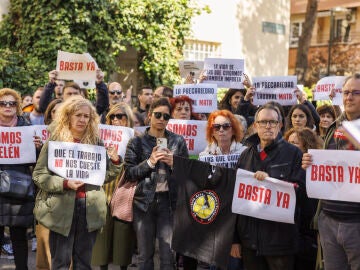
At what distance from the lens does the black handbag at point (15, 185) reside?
6480 millimetres

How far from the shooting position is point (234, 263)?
7.04m

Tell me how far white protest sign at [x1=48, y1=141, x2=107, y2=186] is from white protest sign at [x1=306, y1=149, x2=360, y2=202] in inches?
75.1

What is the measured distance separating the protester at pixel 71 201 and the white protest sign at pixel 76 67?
325 cm

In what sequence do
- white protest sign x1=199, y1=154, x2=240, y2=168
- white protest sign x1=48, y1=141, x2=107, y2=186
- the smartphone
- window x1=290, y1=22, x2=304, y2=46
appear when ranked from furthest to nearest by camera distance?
window x1=290, y1=22, x2=304, y2=46 < white protest sign x1=199, y1=154, x2=240, y2=168 < the smartphone < white protest sign x1=48, y1=141, x2=107, y2=186

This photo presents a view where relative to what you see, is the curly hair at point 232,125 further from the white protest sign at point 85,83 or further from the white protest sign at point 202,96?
the white protest sign at point 85,83

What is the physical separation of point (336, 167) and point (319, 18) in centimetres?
3783

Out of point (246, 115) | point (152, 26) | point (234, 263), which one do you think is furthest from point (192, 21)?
point (234, 263)

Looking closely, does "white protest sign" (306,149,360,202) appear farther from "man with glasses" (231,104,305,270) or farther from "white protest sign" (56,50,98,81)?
"white protest sign" (56,50,98,81)

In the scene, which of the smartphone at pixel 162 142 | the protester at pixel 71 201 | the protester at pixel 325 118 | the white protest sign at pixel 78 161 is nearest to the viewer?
the protester at pixel 71 201

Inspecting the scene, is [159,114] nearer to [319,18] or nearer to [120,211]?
[120,211]

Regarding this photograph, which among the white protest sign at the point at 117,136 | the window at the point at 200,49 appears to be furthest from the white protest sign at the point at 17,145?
the window at the point at 200,49

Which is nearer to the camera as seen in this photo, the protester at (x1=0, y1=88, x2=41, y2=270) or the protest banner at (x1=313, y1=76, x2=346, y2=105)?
the protester at (x1=0, y1=88, x2=41, y2=270)

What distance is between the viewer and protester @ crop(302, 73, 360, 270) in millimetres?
4867

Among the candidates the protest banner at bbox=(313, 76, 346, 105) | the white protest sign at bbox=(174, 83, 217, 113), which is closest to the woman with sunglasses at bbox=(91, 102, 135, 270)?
the white protest sign at bbox=(174, 83, 217, 113)
